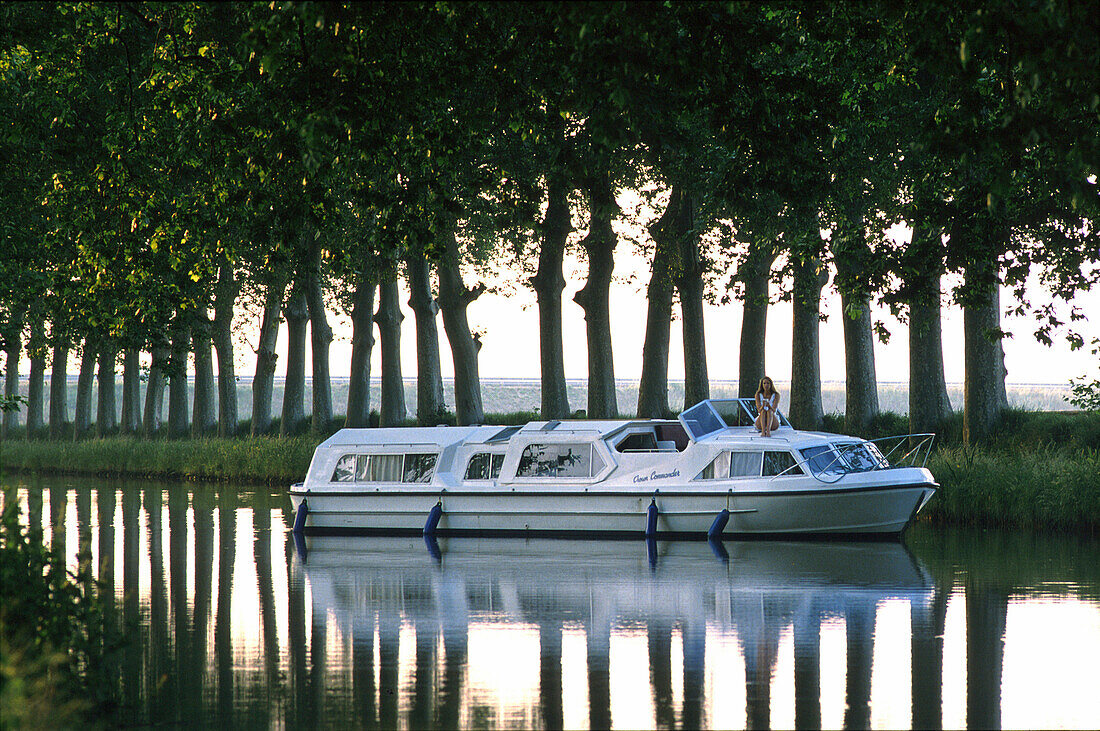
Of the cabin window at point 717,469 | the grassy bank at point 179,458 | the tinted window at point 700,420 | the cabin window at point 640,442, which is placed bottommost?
the grassy bank at point 179,458

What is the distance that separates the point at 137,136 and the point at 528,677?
9.90 metres

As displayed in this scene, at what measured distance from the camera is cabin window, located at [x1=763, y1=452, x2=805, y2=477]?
923 inches

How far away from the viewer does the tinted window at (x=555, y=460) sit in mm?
25172

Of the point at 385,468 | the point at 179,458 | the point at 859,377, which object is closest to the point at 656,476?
the point at 385,468

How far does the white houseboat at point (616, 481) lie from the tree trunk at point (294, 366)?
18.9 meters

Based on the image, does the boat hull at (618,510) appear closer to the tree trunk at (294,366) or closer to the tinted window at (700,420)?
the tinted window at (700,420)

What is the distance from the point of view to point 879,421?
35.2 m

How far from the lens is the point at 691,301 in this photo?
35.5 m


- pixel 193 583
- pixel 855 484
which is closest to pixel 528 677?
pixel 193 583

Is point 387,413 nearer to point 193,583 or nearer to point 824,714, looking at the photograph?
point 193,583

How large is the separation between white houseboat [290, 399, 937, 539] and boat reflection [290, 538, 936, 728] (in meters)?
0.86

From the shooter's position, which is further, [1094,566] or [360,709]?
[1094,566]

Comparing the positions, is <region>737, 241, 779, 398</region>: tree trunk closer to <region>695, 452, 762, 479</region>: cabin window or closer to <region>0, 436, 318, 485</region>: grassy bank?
<region>695, 452, 762, 479</region>: cabin window

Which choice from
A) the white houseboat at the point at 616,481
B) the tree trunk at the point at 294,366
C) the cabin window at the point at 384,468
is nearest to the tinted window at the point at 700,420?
the white houseboat at the point at 616,481
